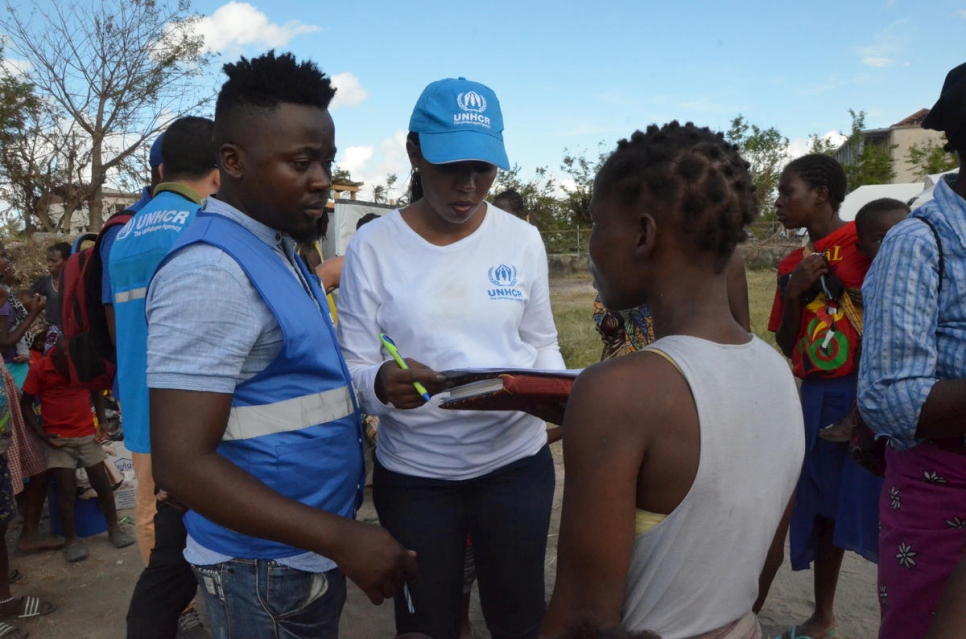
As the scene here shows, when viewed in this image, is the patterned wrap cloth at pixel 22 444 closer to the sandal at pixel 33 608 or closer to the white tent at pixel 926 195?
the sandal at pixel 33 608

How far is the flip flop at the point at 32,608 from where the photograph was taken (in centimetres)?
367

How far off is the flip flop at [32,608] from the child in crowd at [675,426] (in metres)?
3.64

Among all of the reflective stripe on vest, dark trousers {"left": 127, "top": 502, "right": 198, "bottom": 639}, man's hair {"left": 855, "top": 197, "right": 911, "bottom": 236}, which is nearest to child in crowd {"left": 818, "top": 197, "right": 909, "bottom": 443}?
man's hair {"left": 855, "top": 197, "right": 911, "bottom": 236}

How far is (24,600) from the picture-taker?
12.2ft

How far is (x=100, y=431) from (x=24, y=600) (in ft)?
4.32

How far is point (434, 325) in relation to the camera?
2080 millimetres

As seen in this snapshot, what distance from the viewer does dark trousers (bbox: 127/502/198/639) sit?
2463 mm

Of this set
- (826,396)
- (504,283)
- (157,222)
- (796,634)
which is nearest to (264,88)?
(504,283)

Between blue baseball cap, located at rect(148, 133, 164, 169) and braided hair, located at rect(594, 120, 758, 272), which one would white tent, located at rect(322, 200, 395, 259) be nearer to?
blue baseball cap, located at rect(148, 133, 164, 169)

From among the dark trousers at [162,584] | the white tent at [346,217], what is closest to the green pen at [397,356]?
the dark trousers at [162,584]

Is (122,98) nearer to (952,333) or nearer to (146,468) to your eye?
(146,468)

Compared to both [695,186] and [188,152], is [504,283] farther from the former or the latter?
[188,152]

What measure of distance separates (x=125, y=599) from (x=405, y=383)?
3.10m

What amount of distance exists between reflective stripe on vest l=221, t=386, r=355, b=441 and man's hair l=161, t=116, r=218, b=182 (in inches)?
62.9
